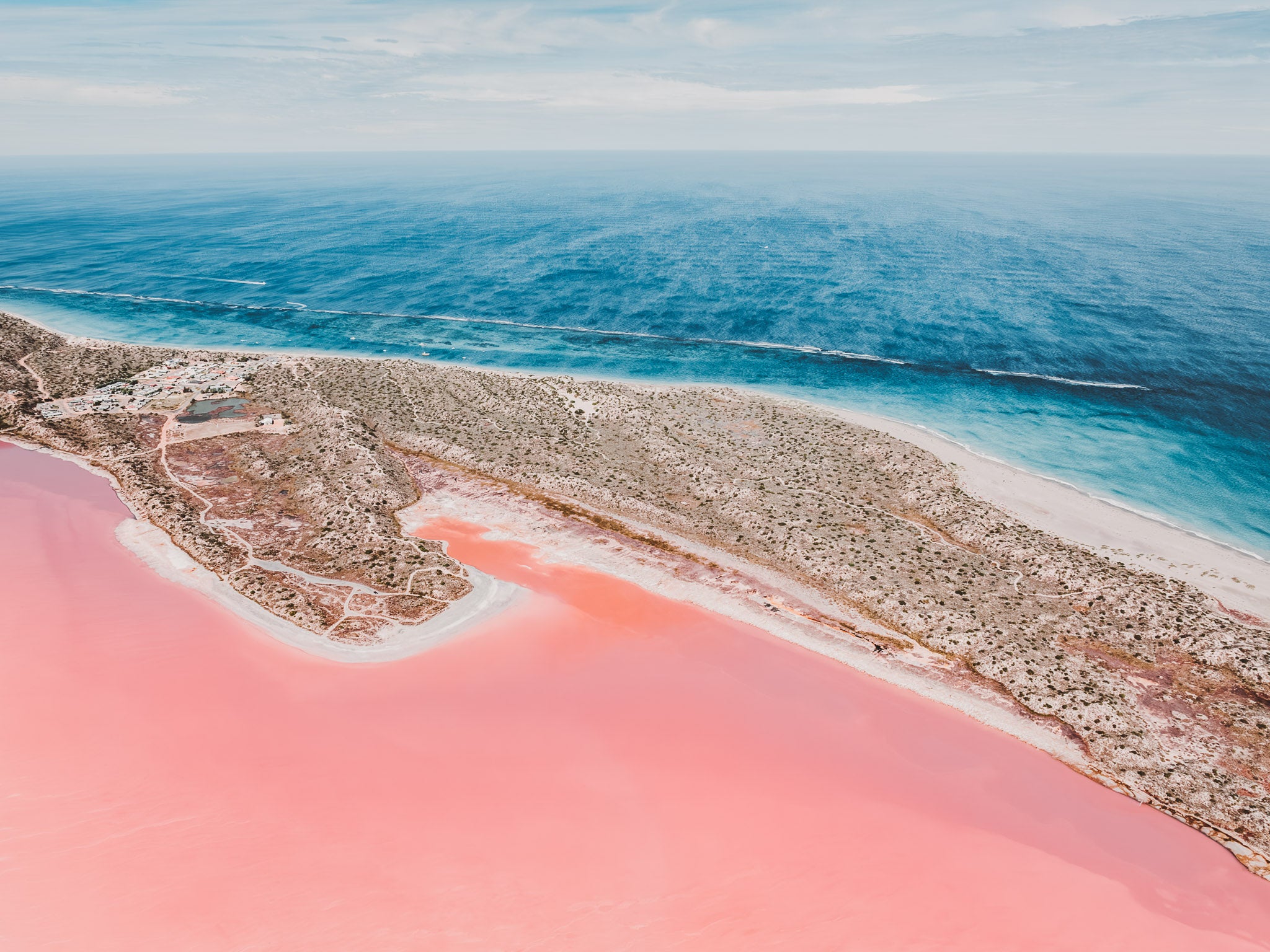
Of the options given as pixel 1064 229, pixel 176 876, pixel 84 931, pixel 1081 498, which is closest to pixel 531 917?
pixel 176 876

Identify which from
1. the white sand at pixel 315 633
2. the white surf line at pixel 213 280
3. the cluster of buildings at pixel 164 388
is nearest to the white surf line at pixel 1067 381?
the white sand at pixel 315 633

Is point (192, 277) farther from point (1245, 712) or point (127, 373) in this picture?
point (1245, 712)

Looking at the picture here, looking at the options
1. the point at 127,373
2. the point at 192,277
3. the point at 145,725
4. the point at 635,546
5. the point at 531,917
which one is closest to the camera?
the point at 531,917

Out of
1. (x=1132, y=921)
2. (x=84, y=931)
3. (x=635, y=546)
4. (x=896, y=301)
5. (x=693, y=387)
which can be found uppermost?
(x=896, y=301)

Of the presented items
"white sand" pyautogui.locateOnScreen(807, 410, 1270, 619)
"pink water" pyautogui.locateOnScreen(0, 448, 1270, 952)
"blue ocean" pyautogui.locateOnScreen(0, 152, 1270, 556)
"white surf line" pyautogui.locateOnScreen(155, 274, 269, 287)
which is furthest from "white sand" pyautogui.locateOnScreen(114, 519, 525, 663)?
"white surf line" pyautogui.locateOnScreen(155, 274, 269, 287)

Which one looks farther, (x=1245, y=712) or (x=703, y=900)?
(x=1245, y=712)

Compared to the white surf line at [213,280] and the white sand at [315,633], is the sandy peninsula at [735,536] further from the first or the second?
the white surf line at [213,280]

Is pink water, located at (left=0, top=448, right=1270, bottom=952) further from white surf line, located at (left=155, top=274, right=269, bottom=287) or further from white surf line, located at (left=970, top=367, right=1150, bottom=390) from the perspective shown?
white surf line, located at (left=155, top=274, right=269, bottom=287)
